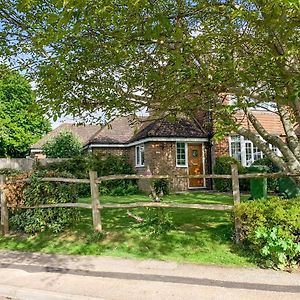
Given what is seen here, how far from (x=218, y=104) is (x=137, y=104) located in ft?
7.58

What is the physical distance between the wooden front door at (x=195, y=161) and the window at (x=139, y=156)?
291 cm

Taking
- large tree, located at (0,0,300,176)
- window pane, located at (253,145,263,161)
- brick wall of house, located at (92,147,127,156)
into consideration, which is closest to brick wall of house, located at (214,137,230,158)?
window pane, located at (253,145,263,161)

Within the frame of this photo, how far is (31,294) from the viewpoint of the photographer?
16.9ft

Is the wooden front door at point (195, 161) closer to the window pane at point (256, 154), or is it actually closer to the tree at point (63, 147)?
the window pane at point (256, 154)

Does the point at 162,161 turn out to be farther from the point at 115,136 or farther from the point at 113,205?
the point at 113,205

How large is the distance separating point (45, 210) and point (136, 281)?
12.9 feet

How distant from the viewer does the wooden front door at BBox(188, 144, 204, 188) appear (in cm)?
1988

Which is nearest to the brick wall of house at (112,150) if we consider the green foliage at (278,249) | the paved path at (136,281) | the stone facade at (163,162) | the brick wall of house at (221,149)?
the stone facade at (163,162)

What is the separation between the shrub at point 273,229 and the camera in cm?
569

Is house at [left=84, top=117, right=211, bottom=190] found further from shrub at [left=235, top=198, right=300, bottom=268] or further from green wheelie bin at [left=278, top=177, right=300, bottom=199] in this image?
shrub at [left=235, top=198, right=300, bottom=268]

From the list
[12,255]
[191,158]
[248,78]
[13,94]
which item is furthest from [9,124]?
[248,78]

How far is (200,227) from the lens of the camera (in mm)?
8320

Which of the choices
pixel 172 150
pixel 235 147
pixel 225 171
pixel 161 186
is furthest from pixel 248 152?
pixel 161 186

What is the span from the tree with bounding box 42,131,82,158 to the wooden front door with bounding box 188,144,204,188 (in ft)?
25.7
